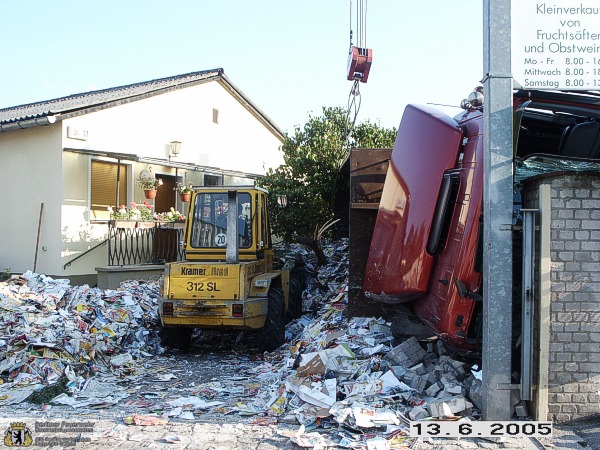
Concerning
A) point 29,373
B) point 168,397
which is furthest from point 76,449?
point 29,373

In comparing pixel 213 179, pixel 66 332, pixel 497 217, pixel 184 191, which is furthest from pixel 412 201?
pixel 213 179

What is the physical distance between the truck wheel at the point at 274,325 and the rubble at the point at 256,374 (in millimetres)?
156

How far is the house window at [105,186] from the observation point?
1270 centimetres

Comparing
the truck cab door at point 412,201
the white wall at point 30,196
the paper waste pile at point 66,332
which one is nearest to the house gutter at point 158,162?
the white wall at point 30,196

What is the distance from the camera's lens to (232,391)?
20.4 ft

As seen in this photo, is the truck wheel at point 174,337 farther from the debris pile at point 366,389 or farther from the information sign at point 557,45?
the information sign at point 557,45

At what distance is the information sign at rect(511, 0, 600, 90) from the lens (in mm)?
4684

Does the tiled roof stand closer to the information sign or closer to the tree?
the tree

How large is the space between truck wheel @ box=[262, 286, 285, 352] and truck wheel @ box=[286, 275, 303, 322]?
119 centimetres

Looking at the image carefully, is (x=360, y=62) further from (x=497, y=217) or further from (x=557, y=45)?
(x=497, y=217)

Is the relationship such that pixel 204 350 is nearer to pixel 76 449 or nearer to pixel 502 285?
pixel 76 449

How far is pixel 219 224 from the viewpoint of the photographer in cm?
890

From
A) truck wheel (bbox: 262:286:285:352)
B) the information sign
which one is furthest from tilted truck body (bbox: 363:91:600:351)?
truck wheel (bbox: 262:286:285:352)

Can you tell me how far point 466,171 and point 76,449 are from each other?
416 centimetres
